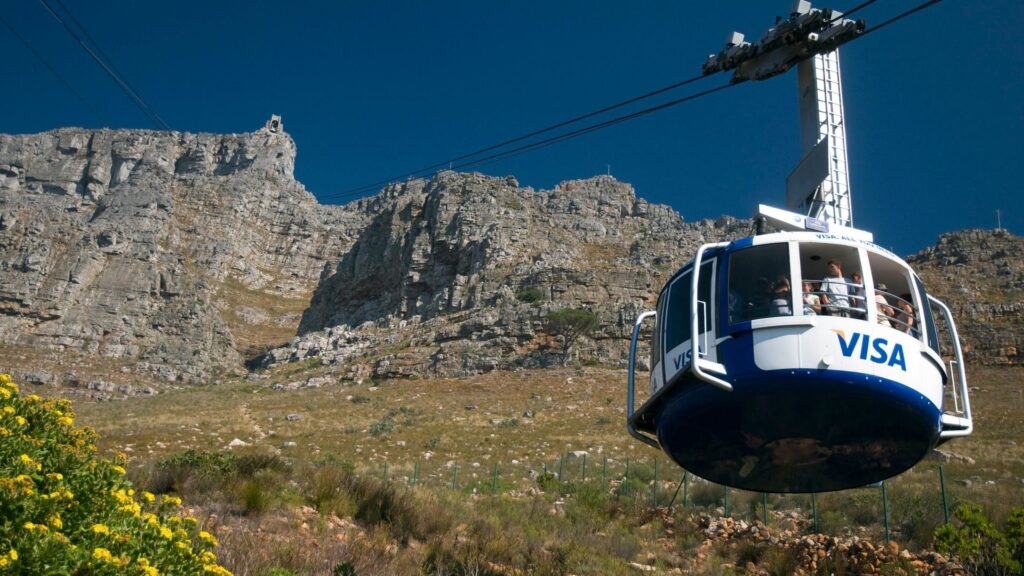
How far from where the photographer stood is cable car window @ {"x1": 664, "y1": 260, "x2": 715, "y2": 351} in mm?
8594

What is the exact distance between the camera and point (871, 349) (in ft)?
25.6

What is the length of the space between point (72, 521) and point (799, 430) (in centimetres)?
704

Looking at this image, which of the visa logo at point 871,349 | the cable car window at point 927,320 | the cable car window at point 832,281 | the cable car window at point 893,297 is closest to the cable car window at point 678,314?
the cable car window at point 832,281

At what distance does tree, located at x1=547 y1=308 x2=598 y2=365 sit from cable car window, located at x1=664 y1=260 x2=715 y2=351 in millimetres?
47436

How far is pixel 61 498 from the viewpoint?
611cm

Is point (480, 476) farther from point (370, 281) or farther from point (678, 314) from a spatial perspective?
point (370, 281)

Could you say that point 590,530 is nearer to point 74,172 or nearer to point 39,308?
point 39,308

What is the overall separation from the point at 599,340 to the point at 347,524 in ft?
152

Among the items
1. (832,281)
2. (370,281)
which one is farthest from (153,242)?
(832,281)

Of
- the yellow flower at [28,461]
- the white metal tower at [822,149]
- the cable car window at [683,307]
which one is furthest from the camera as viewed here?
the white metal tower at [822,149]

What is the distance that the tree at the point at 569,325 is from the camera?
2254 inches

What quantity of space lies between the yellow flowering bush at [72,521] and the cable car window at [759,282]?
563cm

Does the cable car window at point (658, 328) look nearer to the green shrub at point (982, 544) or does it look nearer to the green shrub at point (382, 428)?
the green shrub at point (982, 544)

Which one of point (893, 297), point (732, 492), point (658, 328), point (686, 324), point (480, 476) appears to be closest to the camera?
point (893, 297)
